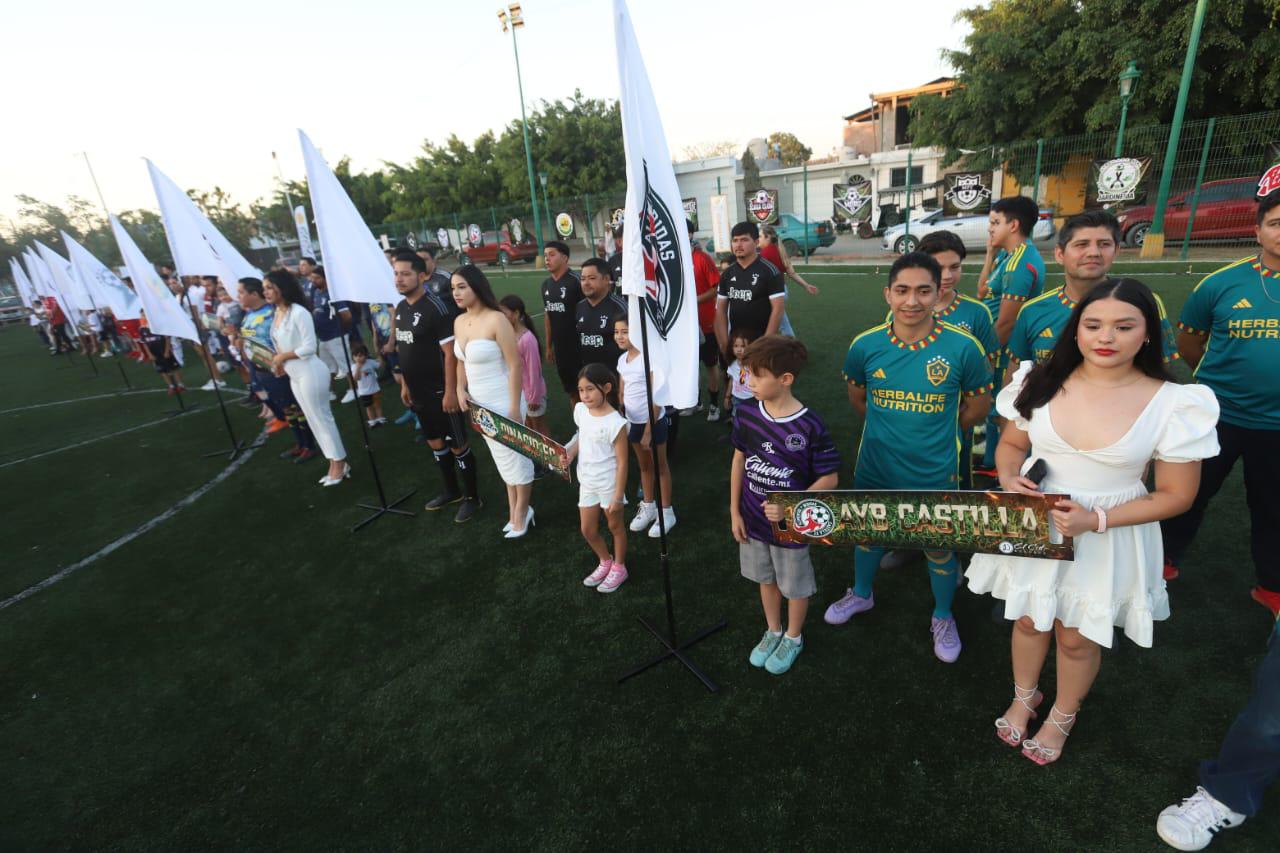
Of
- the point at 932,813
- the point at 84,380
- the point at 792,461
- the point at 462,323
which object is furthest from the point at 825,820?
the point at 84,380

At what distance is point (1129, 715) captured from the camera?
2.67 metres

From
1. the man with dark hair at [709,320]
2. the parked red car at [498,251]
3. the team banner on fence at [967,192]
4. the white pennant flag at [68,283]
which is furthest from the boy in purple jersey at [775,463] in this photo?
the parked red car at [498,251]

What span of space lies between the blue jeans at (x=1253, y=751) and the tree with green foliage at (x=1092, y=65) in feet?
64.9

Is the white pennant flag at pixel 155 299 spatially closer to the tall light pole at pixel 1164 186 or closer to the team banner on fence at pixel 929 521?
the team banner on fence at pixel 929 521

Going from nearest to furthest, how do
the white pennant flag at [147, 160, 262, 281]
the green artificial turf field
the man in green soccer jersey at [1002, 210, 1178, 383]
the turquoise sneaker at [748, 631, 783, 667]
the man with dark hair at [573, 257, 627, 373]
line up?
the green artificial turf field, the man in green soccer jersey at [1002, 210, 1178, 383], the turquoise sneaker at [748, 631, 783, 667], the man with dark hair at [573, 257, 627, 373], the white pennant flag at [147, 160, 262, 281]

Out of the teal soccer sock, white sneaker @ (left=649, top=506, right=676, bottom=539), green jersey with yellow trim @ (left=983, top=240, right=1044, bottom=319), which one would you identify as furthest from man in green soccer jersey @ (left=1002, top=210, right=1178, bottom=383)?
white sneaker @ (left=649, top=506, right=676, bottom=539)

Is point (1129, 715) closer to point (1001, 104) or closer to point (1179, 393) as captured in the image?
point (1179, 393)

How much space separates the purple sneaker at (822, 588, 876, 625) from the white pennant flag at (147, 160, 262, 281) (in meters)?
6.96

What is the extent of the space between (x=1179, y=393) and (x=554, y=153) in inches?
1366

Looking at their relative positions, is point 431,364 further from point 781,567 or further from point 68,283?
point 68,283

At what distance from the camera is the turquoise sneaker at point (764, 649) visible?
124 inches

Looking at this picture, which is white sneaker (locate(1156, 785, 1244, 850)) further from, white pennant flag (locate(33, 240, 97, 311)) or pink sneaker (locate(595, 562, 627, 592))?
white pennant flag (locate(33, 240, 97, 311))

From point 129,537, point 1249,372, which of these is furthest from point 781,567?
point 129,537

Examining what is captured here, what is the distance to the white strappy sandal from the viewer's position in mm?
2559
